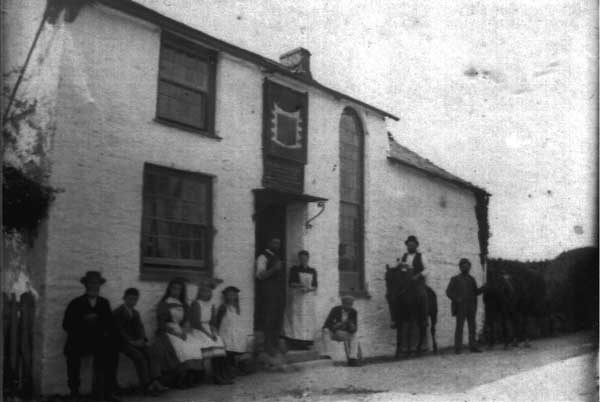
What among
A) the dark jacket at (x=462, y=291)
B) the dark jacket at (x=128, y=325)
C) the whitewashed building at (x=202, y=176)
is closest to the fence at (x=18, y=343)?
the whitewashed building at (x=202, y=176)

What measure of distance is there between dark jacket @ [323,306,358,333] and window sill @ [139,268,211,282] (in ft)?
8.36

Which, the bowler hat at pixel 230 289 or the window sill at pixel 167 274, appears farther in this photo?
the bowler hat at pixel 230 289

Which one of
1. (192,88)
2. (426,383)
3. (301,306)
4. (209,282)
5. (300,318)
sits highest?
(192,88)

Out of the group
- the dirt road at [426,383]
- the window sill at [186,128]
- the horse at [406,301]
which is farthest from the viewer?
the horse at [406,301]

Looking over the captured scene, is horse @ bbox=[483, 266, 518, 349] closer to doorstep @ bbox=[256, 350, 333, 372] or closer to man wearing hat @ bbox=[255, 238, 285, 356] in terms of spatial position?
doorstep @ bbox=[256, 350, 333, 372]

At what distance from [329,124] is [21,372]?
6534 millimetres

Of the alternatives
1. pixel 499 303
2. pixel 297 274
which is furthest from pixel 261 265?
pixel 499 303

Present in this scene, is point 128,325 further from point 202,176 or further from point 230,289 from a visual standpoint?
point 202,176

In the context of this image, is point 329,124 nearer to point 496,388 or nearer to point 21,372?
point 496,388

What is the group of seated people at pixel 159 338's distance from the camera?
20.8 feet

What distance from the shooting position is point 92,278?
21.3 feet

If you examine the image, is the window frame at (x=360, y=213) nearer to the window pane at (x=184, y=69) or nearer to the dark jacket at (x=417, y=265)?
the dark jacket at (x=417, y=265)

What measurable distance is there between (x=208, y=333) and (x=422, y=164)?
762 cm

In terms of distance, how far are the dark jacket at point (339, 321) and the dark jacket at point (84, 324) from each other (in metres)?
4.22
